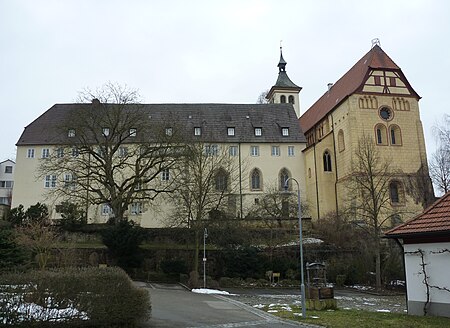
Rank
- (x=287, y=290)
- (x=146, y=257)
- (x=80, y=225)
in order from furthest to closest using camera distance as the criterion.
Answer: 1. (x=80, y=225)
2. (x=146, y=257)
3. (x=287, y=290)

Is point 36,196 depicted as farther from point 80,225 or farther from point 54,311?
point 54,311

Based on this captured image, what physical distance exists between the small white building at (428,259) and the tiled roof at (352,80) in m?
33.9

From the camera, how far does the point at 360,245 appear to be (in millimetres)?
36219

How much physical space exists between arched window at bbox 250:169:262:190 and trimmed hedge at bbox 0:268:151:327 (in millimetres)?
41146

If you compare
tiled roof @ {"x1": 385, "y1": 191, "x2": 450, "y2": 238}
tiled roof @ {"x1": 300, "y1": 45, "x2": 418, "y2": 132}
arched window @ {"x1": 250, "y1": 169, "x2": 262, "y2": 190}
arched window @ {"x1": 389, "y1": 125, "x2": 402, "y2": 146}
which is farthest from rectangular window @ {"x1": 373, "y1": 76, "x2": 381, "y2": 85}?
tiled roof @ {"x1": 385, "y1": 191, "x2": 450, "y2": 238}

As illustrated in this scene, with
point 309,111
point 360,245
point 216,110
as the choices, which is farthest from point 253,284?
point 309,111

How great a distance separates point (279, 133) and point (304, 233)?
1702 cm

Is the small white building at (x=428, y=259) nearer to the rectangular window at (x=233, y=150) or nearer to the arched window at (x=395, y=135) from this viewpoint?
the arched window at (x=395, y=135)

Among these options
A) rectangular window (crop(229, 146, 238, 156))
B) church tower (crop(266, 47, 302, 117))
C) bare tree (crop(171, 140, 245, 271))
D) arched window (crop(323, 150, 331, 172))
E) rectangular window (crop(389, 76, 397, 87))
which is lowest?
bare tree (crop(171, 140, 245, 271))

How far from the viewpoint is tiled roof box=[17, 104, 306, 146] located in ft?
176

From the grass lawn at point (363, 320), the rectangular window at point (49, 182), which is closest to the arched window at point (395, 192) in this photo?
the grass lawn at point (363, 320)

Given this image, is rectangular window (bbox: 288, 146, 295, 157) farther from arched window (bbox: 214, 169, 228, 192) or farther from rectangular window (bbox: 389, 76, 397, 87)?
arched window (bbox: 214, 169, 228, 192)

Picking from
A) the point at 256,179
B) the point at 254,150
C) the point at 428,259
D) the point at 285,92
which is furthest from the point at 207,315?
the point at 285,92

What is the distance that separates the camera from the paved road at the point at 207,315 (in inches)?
560
